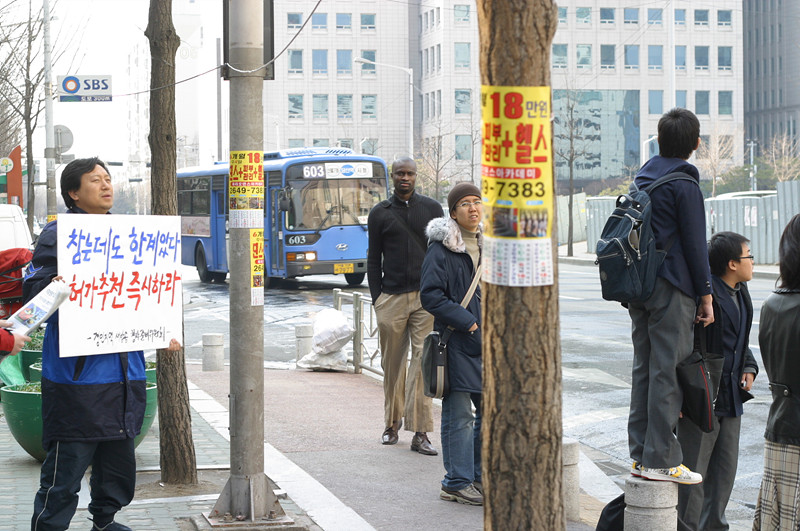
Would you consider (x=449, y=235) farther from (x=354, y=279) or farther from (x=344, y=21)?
(x=344, y=21)

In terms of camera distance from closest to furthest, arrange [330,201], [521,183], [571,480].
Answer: [521,183] → [571,480] → [330,201]

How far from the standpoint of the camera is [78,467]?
4.83 meters

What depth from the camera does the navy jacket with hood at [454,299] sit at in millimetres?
6461

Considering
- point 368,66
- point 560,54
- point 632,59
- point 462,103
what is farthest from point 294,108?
point 632,59

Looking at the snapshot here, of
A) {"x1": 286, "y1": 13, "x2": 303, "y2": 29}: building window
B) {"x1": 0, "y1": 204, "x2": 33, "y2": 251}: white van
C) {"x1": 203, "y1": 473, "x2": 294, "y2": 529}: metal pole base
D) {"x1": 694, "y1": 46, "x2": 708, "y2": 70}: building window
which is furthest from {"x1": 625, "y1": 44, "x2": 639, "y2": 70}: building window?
{"x1": 203, "y1": 473, "x2": 294, "y2": 529}: metal pole base

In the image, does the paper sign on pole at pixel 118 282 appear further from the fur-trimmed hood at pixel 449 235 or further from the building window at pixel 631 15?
the building window at pixel 631 15

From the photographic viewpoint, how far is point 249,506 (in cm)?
585

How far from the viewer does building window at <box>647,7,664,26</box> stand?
7912 cm

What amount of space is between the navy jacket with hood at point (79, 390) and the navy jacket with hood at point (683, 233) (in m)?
2.65

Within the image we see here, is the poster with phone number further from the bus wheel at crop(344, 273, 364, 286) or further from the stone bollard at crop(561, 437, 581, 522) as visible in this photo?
the bus wheel at crop(344, 273, 364, 286)

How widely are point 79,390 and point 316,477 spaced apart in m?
2.61

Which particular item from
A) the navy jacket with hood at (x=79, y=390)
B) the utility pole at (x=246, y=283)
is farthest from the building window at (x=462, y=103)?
the navy jacket with hood at (x=79, y=390)

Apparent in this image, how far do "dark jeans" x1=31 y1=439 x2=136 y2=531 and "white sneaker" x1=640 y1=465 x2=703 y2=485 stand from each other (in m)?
2.52

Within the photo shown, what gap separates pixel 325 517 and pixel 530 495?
120 inches
